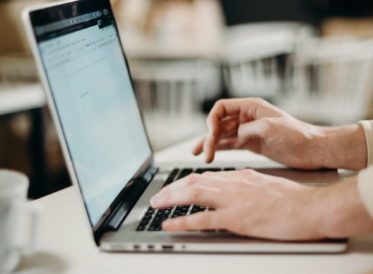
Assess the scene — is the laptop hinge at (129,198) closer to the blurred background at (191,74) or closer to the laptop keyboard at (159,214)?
the laptop keyboard at (159,214)

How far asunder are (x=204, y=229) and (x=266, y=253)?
0.09 metres

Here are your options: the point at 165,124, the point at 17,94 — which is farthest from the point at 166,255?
the point at 165,124

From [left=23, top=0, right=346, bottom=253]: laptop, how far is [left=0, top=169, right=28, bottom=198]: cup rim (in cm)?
6

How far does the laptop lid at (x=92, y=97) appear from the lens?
0.74m

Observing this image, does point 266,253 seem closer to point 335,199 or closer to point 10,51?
point 335,199

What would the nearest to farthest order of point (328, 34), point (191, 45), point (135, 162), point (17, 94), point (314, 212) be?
1. point (314, 212)
2. point (135, 162)
3. point (17, 94)
4. point (191, 45)
5. point (328, 34)

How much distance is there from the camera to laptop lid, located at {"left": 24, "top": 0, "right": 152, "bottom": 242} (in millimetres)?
736

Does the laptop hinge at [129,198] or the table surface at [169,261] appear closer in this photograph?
the table surface at [169,261]

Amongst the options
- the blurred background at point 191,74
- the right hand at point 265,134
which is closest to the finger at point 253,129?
the right hand at point 265,134

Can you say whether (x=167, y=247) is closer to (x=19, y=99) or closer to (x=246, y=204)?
(x=246, y=204)

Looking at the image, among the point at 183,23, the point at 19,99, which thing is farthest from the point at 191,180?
the point at 183,23

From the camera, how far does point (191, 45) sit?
3.55m

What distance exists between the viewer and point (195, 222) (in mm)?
754

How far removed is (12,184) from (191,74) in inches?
104
